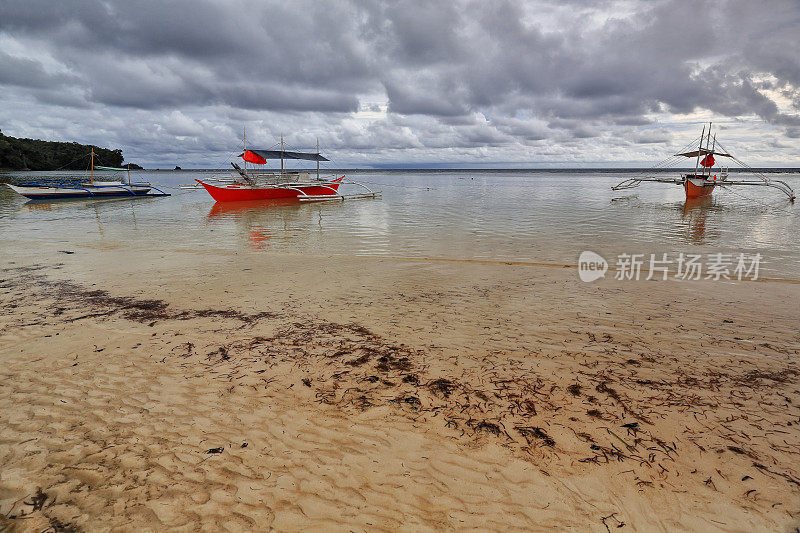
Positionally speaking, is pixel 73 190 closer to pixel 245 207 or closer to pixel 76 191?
pixel 76 191

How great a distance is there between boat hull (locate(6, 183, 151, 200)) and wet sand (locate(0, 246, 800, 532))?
42.6 m

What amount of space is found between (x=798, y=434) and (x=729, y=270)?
930 cm

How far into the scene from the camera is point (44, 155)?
349 ft

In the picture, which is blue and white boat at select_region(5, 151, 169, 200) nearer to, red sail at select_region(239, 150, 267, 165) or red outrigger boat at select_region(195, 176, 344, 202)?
red outrigger boat at select_region(195, 176, 344, 202)

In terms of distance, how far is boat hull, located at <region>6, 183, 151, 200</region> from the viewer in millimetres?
37531

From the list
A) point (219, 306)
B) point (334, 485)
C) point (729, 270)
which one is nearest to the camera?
point (334, 485)

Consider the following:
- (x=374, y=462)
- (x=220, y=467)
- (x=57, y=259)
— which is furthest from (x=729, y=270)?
(x=57, y=259)

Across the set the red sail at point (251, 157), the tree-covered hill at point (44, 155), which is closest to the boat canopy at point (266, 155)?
the red sail at point (251, 157)

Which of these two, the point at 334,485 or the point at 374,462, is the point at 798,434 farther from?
the point at 334,485

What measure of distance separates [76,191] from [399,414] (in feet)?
172

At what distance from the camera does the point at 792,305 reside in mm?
7629

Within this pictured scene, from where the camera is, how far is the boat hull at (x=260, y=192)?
117ft

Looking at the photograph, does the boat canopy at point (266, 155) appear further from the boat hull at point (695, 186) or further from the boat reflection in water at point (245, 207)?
the boat hull at point (695, 186)

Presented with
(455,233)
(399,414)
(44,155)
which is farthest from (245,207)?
(44,155)
